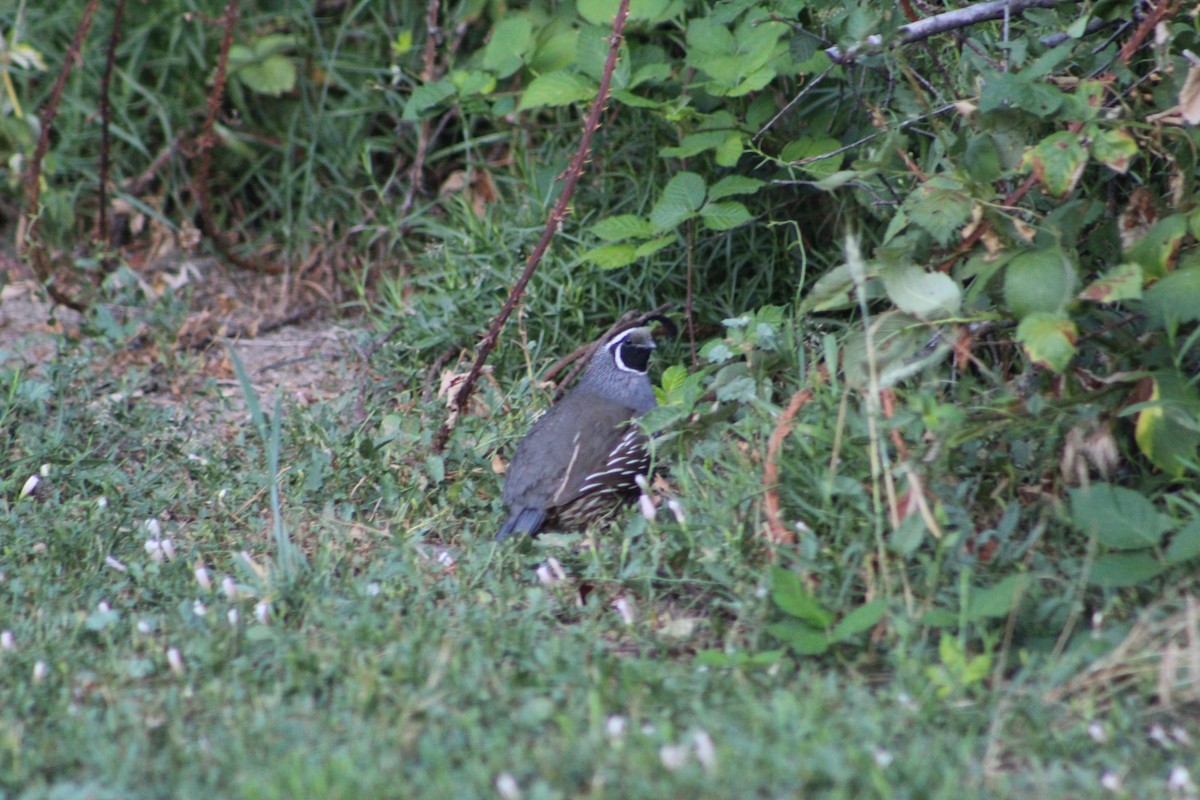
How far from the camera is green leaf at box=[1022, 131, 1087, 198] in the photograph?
132 inches

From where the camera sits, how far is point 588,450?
4535 millimetres

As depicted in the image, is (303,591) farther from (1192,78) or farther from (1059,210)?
(1192,78)

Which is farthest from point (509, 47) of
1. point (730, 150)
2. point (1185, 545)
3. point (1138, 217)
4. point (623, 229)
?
point (1185, 545)

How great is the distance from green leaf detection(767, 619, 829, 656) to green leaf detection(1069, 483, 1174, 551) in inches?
26.4

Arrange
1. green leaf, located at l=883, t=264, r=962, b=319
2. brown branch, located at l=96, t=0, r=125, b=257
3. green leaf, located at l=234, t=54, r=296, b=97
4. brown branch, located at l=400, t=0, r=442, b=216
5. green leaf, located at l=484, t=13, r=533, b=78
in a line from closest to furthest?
Result: 1. green leaf, located at l=883, t=264, r=962, b=319
2. green leaf, located at l=484, t=13, r=533, b=78
3. brown branch, located at l=96, t=0, r=125, b=257
4. brown branch, located at l=400, t=0, r=442, b=216
5. green leaf, located at l=234, t=54, r=296, b=97

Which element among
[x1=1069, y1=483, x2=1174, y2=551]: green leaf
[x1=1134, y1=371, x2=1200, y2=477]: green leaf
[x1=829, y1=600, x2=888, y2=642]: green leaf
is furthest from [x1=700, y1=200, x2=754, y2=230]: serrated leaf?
[x1=829, y1=600, x2=888, y2=642]: green leaf

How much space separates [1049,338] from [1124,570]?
1.83 ft

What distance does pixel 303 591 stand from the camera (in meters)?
3.59

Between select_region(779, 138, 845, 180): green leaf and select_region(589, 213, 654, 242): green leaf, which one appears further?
select_region(589, 213, 654, 242): green leaf

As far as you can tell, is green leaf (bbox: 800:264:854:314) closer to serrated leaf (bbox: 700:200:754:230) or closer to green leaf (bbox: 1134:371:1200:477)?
green leaf (bbox: 1134:371:1200:477)

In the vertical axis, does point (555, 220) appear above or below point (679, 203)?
above

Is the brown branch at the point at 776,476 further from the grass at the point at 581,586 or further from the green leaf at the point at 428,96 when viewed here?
the green leaf at the point at 428,96

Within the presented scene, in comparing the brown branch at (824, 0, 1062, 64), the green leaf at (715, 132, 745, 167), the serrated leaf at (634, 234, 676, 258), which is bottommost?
the serrated leaf at (634, 234, 676, 258)

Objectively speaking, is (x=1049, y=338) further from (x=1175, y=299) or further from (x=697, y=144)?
(x=697, y=144)
